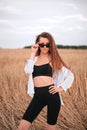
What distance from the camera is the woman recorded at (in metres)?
1.86

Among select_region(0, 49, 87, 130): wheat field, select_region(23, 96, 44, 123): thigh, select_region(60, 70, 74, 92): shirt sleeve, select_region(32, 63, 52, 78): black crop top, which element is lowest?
select_region(0, 49, 87, 130): wheat field

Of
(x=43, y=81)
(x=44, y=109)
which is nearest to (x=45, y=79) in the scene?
(x=43, y=81)

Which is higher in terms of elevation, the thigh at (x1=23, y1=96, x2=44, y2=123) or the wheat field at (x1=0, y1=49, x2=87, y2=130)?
the thigh at (x1=23, y1=96, x2=44, y2=123)

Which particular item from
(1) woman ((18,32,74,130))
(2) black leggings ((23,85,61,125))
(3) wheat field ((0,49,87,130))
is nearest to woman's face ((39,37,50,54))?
(1) woman ((18,32,74,130))

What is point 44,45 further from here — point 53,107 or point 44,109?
point 44,109

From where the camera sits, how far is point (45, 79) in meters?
1.88

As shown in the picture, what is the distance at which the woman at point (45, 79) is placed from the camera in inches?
73.4

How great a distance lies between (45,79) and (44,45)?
8.9 inches

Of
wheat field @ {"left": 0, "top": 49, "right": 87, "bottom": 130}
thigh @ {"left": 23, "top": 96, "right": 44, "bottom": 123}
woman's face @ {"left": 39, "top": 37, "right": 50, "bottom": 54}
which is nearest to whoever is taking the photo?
thigh @ {"left": 23, "top": 96, "right": 44, "bottom": 123}

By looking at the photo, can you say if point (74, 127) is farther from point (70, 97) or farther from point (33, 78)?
point (33, 78)

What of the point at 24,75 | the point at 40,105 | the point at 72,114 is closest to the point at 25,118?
the point at 40,105

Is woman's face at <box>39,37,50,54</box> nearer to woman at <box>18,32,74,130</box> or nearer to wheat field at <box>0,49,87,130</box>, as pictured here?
woman at <box>18,32,74,130</box>

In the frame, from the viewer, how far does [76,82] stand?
3184 mm

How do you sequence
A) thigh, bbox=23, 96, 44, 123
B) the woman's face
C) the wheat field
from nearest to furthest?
thigh, bbox=23, 96, 44, 123, the woman's face, the wheat field
